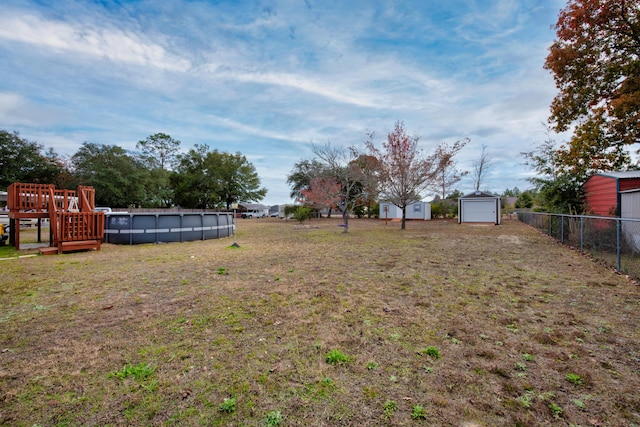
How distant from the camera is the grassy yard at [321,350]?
191cm

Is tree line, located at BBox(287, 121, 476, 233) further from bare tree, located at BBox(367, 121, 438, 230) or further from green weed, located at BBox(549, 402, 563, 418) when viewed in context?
green weed, located at BBox(549, 402, 563, 418)

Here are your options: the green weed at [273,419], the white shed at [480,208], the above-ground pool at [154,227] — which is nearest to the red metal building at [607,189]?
the white shed at [480,208]

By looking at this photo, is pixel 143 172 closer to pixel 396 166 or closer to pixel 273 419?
pixel 396 166

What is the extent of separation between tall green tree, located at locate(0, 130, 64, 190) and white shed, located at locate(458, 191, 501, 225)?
40.6m

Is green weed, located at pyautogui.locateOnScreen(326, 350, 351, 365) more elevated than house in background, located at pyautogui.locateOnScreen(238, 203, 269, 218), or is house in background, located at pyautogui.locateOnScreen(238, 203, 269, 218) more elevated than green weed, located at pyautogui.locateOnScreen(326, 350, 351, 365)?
house in background, located at pyautogui.locateOnScreen(238, 203, 269, 218)

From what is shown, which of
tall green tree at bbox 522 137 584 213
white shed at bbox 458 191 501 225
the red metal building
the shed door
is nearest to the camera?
the red metal building

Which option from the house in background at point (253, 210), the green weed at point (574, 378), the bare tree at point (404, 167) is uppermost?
the bare tree at point (404, 167)

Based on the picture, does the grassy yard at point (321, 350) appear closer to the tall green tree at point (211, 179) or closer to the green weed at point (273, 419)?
the green weed at point (273, 419)

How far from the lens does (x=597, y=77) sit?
946 cm

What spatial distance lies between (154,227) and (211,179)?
32.0 meters

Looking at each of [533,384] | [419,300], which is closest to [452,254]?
[419,300]

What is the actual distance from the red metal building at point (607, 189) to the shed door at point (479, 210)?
35.6 ft

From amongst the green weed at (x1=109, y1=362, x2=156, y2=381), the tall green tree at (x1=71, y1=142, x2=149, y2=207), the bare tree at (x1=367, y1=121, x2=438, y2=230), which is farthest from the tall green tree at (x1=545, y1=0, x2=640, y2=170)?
the tall green tree at (x1=71, y1=142, x2=149, y2=207)

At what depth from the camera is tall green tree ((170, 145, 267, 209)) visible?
4191 centimetres
